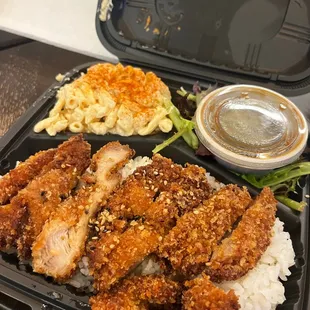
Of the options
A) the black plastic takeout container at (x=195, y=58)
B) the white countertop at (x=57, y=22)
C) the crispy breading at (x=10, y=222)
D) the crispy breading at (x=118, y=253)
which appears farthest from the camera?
the white countertop at (x=57, y=22)

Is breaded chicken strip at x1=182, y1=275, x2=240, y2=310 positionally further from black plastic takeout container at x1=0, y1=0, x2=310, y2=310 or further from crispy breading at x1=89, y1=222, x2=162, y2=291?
black plastic takeout container at x1=0, y1=0, x2=310, y2=310

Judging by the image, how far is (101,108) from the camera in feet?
7.55

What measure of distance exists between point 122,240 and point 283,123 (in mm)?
1165

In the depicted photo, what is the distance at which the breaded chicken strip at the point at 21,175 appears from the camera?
5.92ft

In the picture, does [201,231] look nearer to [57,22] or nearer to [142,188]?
[142,188]

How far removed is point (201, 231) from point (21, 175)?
0.84 meters

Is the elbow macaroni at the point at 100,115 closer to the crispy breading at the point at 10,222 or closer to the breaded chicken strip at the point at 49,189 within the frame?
the breaded chicken strip at the point at 49,189

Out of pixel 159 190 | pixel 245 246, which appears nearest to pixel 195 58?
pixel 159 190

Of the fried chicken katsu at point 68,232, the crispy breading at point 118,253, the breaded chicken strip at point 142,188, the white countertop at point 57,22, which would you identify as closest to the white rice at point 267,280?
the crispy breading at point 118,253

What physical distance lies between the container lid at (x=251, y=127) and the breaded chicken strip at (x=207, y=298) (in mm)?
771

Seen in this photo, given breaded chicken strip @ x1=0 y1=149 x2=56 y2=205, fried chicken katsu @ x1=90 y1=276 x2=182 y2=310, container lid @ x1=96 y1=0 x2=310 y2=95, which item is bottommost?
fried chicken katsu @ x1=90 y1=276 x2=182 y2=310

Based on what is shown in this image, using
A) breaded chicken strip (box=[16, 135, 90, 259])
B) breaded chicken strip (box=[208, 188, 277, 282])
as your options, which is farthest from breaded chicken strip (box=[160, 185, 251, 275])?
breaded chicken strip (box=[16, 135, 90, 259])

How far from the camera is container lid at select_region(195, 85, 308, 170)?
207 centimetres

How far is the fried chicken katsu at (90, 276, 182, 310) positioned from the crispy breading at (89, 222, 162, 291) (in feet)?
0.12
